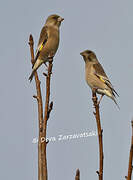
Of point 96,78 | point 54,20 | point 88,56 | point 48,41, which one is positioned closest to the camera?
point 48,41

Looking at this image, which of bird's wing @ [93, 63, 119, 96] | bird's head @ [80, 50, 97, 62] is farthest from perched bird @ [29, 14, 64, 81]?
bird's wing @ [93, 63, 119, 96]

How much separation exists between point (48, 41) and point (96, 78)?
48.1 inches

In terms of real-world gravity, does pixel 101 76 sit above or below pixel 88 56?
below

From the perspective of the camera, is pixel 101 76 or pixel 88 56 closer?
pixel 101 76

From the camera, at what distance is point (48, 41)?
548cm

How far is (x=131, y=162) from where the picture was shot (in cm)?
194

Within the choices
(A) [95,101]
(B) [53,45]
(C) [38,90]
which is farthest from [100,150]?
(B) [53,45]

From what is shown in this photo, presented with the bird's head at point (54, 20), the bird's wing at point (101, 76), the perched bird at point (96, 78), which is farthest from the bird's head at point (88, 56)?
the bird's head at point (54, 20)

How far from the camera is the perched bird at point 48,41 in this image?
5.04 m

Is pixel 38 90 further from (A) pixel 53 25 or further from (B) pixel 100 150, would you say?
(A) pixel 53 25

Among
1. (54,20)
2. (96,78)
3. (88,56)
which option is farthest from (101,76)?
(54,20)

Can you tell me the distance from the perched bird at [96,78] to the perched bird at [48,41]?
3.17ft

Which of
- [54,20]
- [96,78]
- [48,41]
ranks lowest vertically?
[96,78]

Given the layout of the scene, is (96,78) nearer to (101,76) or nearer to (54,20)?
(101,76)
